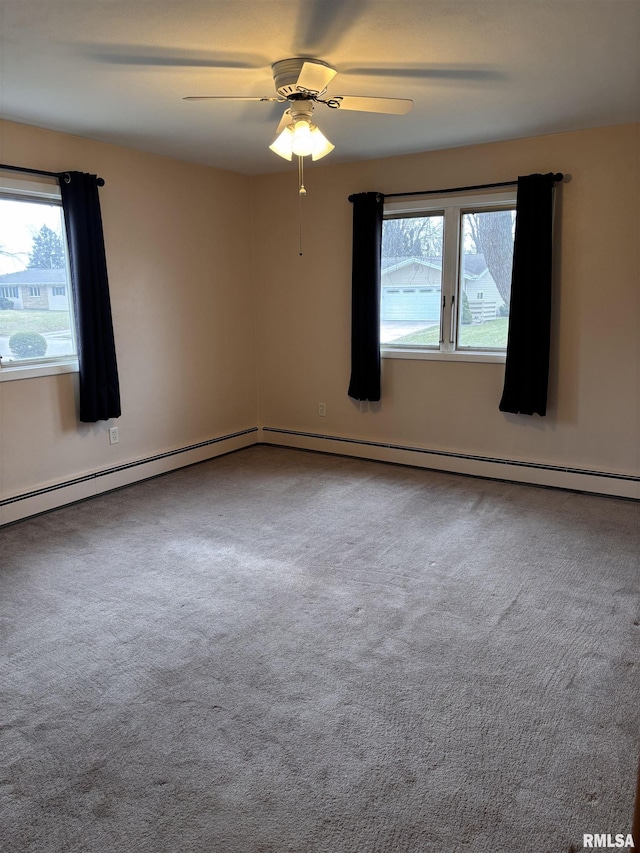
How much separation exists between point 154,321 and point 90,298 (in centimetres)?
72

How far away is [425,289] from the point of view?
484cm

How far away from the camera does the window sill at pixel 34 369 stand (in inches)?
151

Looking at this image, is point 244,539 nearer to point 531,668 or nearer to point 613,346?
point 531,668

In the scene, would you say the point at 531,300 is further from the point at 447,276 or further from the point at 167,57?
the point at 167,57

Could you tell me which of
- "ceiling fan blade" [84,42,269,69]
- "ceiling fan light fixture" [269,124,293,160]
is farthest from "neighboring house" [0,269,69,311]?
"ceiling fan light fixture" [269,124,293,160]

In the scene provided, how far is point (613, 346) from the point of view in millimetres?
4098

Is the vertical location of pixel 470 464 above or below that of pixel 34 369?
below

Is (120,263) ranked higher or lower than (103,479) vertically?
higher

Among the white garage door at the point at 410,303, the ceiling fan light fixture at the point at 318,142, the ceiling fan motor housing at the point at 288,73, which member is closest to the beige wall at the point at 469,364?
the white garage door at the point at 410,303

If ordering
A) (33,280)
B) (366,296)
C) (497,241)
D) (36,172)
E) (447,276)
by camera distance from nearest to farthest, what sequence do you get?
(36,172)
(33,280)
(497,241)
(447,276)
(366,296)

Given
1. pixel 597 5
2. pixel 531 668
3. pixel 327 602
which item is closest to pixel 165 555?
pixel 327 602

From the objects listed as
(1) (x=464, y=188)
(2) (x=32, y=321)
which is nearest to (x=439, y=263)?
(1) (x=464, y=188)

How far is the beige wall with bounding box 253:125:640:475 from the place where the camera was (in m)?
4.02

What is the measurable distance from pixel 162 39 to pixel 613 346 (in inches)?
130
